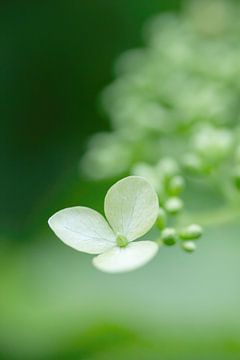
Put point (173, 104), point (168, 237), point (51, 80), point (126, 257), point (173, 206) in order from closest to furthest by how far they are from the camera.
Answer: point (126, 257) → point (168, 237) → point (173, 206) → point (173, 104) → point (51, 80)

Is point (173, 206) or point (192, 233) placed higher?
point (173, 206)

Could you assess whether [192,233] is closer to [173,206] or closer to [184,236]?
[184,236]

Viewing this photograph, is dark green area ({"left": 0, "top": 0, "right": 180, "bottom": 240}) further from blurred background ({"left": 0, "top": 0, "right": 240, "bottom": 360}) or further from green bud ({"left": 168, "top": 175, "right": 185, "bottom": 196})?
green bud ({"left": 168, "top": 175, "right": 185, "bottom": 196})

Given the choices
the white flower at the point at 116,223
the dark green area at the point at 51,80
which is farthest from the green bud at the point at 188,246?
the dark green area at the point at 51,80

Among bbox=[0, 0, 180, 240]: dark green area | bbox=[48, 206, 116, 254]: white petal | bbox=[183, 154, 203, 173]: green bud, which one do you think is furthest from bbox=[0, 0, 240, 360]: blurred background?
bbox=[48, 206, 116, 254]: white petal

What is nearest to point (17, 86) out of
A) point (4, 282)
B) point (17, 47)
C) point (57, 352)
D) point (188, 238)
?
point (17, 47)

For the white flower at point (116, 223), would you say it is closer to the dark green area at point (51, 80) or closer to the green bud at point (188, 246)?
the green bud at point (188, 246)

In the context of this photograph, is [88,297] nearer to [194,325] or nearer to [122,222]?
[194,325]

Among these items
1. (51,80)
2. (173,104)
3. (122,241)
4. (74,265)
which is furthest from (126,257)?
(51,80)
